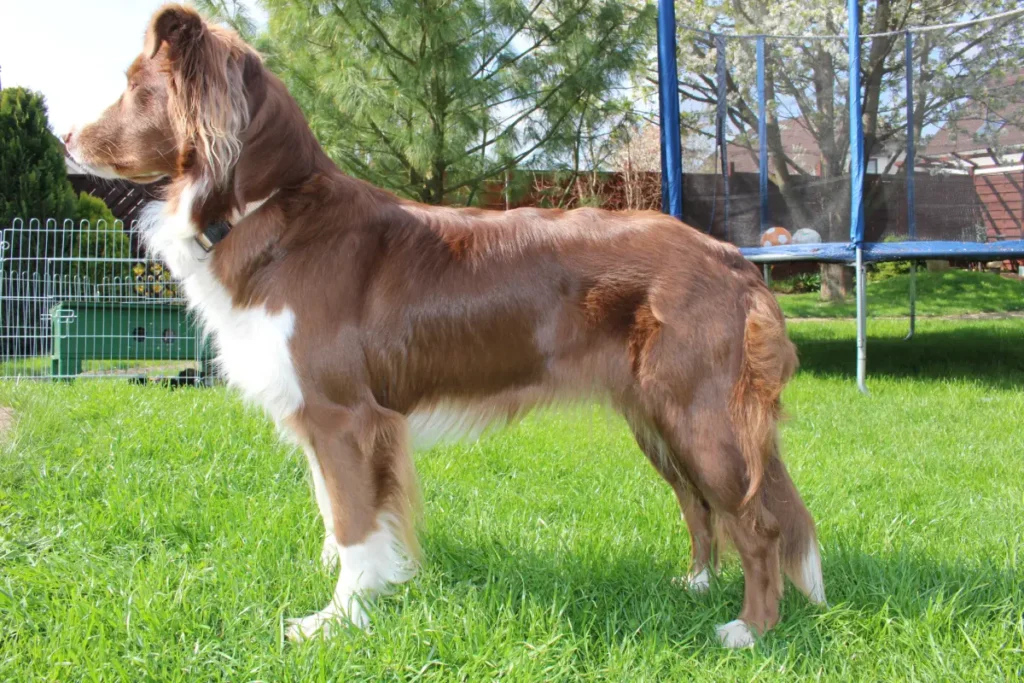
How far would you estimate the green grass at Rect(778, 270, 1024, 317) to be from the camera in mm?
14352

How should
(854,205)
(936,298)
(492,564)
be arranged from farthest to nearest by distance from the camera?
(936,298) < (854,205) < (492,564)

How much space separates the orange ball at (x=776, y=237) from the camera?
768 centimetres

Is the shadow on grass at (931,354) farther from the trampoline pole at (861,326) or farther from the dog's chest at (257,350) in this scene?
the dog's chest at (257,350)

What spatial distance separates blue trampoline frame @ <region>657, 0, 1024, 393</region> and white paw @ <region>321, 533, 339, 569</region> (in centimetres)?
516

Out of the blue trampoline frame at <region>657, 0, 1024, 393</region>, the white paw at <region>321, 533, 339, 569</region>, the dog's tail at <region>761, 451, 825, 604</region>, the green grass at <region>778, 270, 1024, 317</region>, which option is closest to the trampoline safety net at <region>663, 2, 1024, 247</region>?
the blue trampoline frame at <region>657, 0, 1024, 393</region>

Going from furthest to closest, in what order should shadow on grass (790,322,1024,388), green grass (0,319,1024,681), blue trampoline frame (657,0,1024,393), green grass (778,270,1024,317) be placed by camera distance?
green grass (778,270,1024,317) → shadow on grass (790,322,1024,388) → blue trampoline frame (657,0,1024,393) → green grass (0,319,1024,681)

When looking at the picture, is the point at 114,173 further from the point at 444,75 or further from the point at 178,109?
the point at 444,75

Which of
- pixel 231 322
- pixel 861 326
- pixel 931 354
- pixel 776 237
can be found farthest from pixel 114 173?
pixel 931 354

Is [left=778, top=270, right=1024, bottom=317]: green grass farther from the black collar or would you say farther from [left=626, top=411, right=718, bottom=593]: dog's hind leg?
the black collar

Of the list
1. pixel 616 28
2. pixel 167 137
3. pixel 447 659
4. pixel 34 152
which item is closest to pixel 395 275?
pixel 167 137

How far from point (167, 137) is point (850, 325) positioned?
1145 cm

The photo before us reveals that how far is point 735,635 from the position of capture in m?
2.43

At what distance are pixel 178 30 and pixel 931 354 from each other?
8458 mm

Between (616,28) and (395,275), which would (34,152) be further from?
(395,275)
